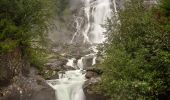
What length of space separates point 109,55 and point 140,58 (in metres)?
2.81

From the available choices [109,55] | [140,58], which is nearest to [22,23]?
[109,55]

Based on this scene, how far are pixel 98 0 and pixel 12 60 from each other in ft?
117

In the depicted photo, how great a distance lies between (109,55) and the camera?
772 inches

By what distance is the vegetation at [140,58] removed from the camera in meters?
16.4

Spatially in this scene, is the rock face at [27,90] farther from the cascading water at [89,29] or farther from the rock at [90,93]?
the cascading water at [89,29]

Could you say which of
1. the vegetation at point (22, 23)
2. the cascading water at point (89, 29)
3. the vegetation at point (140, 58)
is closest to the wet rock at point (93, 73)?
the cascading water at point (89, 29)

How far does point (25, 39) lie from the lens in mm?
25672

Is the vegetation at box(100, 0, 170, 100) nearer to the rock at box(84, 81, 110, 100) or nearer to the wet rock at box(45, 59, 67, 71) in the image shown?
the rock at box(84, 81, 110, 100)

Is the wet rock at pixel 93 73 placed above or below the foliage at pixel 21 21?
below

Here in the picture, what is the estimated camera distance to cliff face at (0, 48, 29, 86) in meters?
23.9

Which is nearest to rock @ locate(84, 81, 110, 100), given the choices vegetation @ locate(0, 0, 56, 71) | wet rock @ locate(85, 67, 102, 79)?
wet rock @ locate(85, 67, 102, 79)

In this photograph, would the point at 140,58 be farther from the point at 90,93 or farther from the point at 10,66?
the point at 10,66

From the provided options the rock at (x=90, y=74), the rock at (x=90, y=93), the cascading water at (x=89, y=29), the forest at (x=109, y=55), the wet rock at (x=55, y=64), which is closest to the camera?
the forest at (x=109, y=55)

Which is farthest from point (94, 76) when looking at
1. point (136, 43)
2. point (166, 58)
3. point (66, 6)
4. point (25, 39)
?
point (66, 6)
